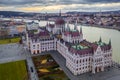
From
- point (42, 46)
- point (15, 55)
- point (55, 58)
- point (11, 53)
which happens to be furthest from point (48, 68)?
point (11, 53)

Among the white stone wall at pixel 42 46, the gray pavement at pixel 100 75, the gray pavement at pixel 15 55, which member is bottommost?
the gray pavement at pixel 100 75

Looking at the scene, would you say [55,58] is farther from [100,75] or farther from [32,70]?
[100,75]

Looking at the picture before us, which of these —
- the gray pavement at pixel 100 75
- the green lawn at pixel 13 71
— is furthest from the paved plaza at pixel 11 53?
the gray pavement at pixel 100 75

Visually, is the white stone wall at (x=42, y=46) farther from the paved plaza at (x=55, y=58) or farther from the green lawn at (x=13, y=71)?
the green lawn at (x=13, y=71)

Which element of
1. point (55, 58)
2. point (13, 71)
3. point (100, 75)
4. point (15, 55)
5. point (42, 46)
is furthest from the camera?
point (42, 46)

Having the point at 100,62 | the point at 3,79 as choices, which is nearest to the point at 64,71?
the point at 100,62

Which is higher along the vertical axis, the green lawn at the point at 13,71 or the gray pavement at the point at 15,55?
the gray pavement at the point at 15,55

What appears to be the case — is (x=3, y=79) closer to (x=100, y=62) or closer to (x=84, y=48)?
(x=84, y=48)

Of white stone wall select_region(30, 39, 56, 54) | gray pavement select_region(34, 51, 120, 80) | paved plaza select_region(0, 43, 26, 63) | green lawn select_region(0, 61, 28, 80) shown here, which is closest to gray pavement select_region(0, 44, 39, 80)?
paved plaza select_region(0, 43, 26, 63)
